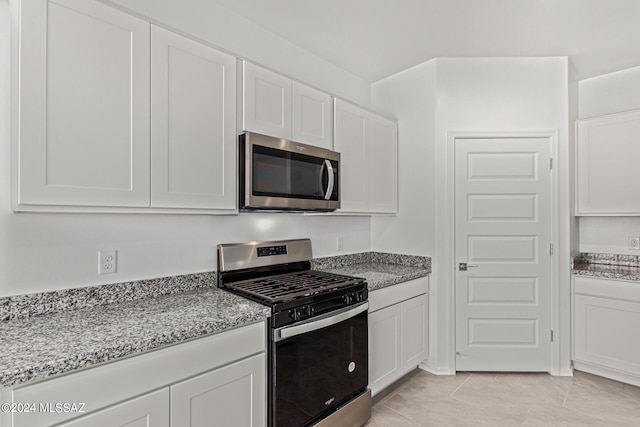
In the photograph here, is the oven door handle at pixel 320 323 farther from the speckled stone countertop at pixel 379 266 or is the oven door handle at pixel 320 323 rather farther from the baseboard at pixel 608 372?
the baseboard at pixel 608 372

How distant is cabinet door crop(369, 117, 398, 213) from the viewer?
9.77ft

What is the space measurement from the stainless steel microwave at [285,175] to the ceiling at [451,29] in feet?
2.99

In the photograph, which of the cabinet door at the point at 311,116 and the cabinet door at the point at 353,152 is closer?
the cabinet door at the point at 311,116

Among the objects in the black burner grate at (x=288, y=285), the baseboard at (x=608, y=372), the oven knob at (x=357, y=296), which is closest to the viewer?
the black burner grate at (x=288, y=285)

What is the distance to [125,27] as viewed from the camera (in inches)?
59.7

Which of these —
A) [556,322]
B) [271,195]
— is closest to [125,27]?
[271,195]

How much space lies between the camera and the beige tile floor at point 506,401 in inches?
91.8

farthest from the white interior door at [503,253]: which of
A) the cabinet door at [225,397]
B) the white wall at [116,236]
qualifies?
the cabinet door at [225,397]

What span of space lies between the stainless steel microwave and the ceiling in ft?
2.99

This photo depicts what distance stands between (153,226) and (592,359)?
11.5 feet

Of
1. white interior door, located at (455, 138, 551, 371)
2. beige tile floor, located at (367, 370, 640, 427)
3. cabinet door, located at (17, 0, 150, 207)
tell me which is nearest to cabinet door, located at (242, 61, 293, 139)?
cabinet door, located at (17, 0, 150, 207)

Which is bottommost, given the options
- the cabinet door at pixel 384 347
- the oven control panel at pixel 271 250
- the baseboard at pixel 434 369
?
the baseboard at pixel 434 369

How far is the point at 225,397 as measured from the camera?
60.8 inches

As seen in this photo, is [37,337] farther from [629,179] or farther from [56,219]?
[629,179]
